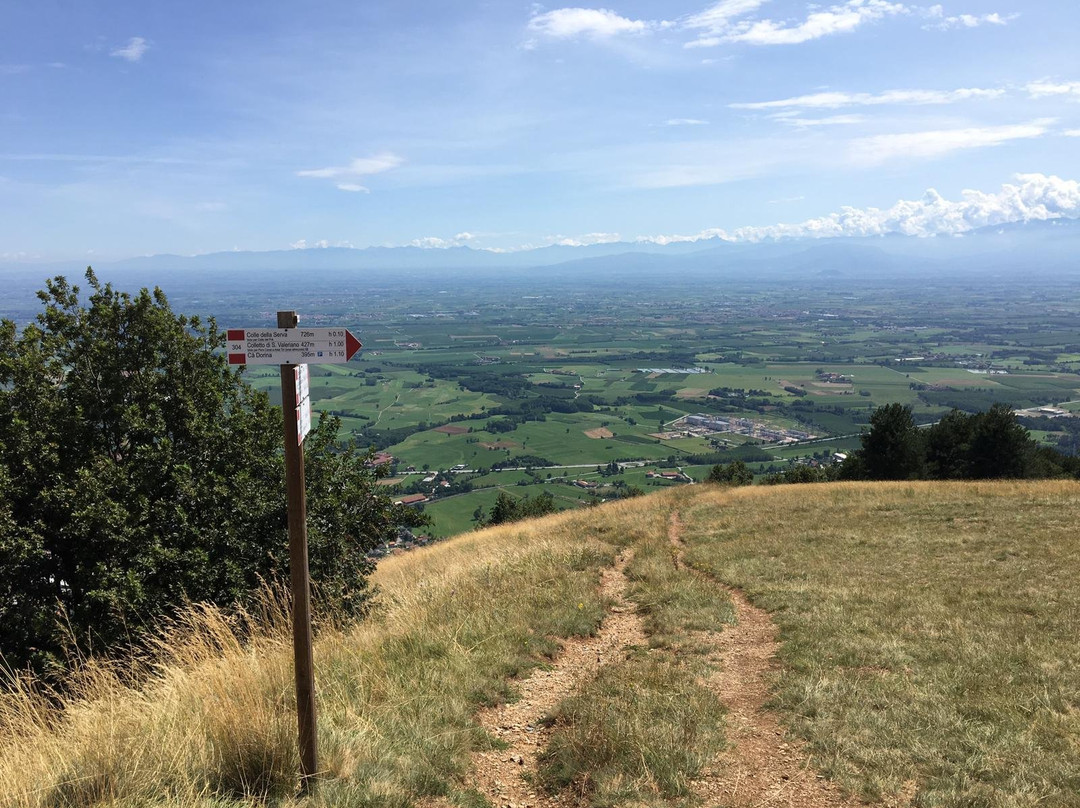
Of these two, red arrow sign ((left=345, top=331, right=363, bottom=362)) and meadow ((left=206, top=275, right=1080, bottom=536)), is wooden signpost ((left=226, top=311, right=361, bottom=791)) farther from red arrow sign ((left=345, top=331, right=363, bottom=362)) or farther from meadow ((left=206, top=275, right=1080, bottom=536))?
meadow ((left=206, top=275, right=1080, bottom=536))

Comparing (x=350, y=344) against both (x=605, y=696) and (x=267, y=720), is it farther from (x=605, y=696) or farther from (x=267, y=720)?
(x=605, y=696)

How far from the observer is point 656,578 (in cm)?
971

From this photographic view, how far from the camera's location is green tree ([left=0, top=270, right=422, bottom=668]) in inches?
289

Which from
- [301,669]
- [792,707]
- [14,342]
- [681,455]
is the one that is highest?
[14,342]

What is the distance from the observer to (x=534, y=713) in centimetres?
518

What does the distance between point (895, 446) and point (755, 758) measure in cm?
2822

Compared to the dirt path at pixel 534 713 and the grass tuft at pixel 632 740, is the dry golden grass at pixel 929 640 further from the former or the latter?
the dirt path at pixel 534 713

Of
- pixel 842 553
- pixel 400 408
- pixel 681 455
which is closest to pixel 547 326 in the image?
pixel 400 408

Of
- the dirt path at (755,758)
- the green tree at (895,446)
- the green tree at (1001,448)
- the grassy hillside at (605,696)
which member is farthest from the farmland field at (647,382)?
the green tree at (1001,448)

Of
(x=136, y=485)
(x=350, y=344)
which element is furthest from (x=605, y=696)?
(x=136, y=485)

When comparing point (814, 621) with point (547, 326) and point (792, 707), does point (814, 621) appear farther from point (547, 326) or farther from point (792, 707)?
point (547, 326)

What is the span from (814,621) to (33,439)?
1036 centimetres

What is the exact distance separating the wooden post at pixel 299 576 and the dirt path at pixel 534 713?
1173 mm

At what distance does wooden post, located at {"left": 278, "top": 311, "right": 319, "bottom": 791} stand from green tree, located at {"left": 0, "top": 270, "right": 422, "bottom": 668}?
4172 millimetres
